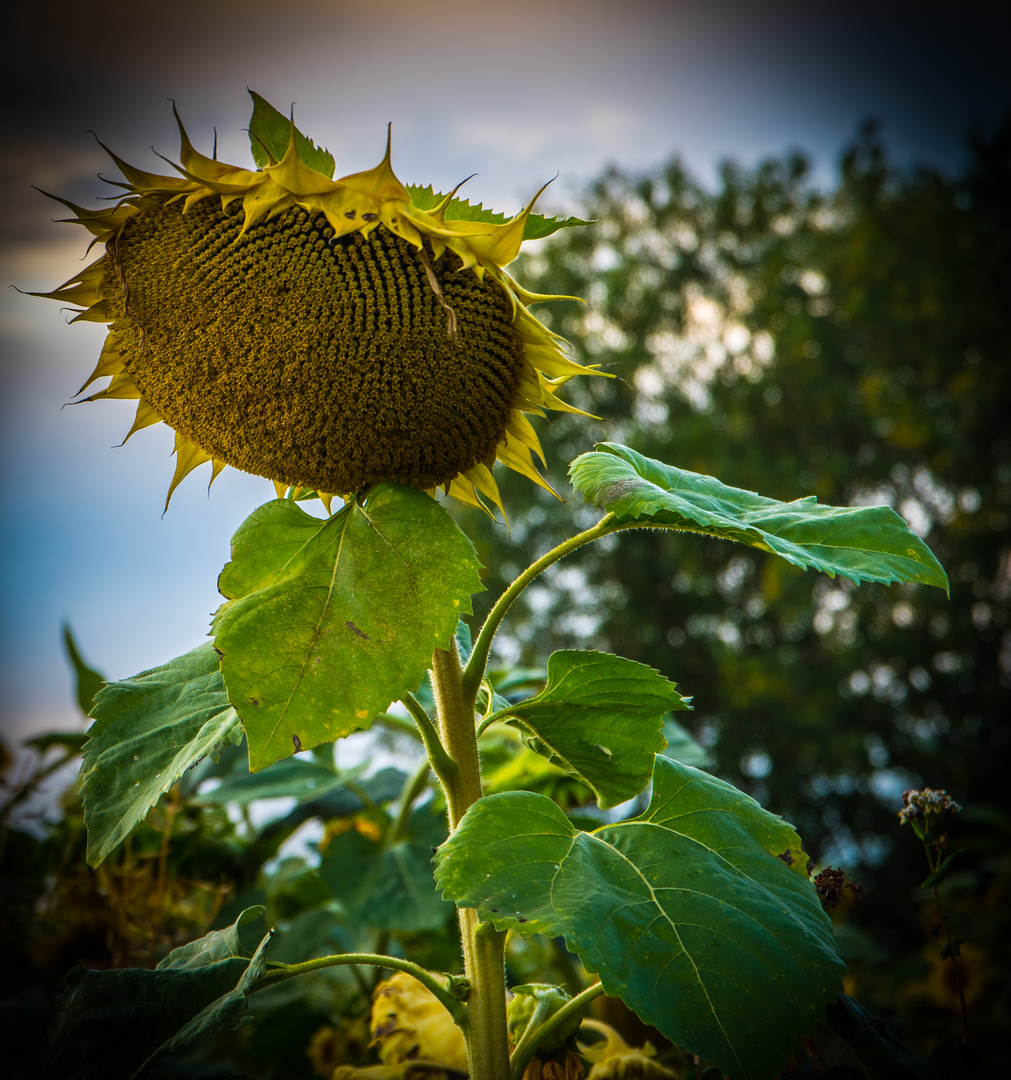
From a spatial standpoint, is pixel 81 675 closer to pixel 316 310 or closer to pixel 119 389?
pixel 119 389

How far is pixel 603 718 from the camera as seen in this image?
871 millimetres

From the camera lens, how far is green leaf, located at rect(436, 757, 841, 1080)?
0.64 meters

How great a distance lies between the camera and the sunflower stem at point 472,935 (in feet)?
2.60

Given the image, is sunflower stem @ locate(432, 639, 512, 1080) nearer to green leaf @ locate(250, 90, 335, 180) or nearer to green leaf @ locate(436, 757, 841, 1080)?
green leaf @ locate(436, 757, 841, 1080)

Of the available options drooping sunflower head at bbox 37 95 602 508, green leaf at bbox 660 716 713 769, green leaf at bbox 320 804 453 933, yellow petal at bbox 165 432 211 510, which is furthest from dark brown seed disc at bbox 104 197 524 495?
green leaf at bbox 320 804 453 933

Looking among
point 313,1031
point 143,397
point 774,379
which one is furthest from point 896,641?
point 143,397

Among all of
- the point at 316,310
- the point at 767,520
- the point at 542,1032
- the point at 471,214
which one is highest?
the point at 471,214

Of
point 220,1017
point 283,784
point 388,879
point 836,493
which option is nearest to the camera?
point 220,1017

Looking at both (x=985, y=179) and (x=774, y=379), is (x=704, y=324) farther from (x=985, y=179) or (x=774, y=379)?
(x=985, y=179)

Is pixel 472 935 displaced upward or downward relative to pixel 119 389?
downward

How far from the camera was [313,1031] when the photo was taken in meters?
1.56

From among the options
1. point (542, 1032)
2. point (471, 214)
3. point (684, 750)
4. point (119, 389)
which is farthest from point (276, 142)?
point (684, 750)

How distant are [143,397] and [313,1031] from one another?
1245mm

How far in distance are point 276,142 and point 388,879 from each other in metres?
1.05
